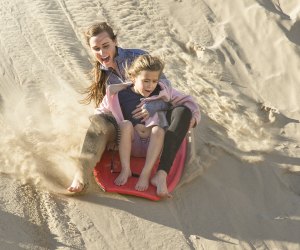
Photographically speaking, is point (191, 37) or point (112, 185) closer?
point (112, 185)

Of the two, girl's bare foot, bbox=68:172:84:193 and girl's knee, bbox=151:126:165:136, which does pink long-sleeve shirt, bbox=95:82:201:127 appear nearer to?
girl's knee, bbox=151:126:165:136

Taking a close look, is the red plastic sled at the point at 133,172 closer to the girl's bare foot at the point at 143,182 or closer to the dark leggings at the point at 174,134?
the girl's bare foot at the point at 143,182

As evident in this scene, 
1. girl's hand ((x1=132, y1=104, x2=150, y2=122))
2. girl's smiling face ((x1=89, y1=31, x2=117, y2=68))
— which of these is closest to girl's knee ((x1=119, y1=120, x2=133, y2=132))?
girl's hand ((x1=132, y1=104, x2=150, y2=122))

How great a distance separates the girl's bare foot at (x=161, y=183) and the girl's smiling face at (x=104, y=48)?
→ 85 centimetres

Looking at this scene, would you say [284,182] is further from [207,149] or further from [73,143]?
[73,143]

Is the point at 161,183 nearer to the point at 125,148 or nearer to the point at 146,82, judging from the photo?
the point at 125,148

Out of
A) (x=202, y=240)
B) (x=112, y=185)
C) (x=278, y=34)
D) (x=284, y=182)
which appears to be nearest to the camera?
(x=202, y=240)

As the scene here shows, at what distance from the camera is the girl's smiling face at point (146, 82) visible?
3920 millimetres

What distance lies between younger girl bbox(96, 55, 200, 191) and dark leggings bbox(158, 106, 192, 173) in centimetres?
4

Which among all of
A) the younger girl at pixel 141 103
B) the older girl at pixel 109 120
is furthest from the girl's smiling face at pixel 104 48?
the younger girl at pixel 141 103

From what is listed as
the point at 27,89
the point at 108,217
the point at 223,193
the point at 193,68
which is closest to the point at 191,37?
the point at 193,68

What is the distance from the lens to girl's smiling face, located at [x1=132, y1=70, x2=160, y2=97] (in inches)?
154

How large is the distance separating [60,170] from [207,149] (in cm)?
105

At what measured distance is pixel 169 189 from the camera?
12.9ft
